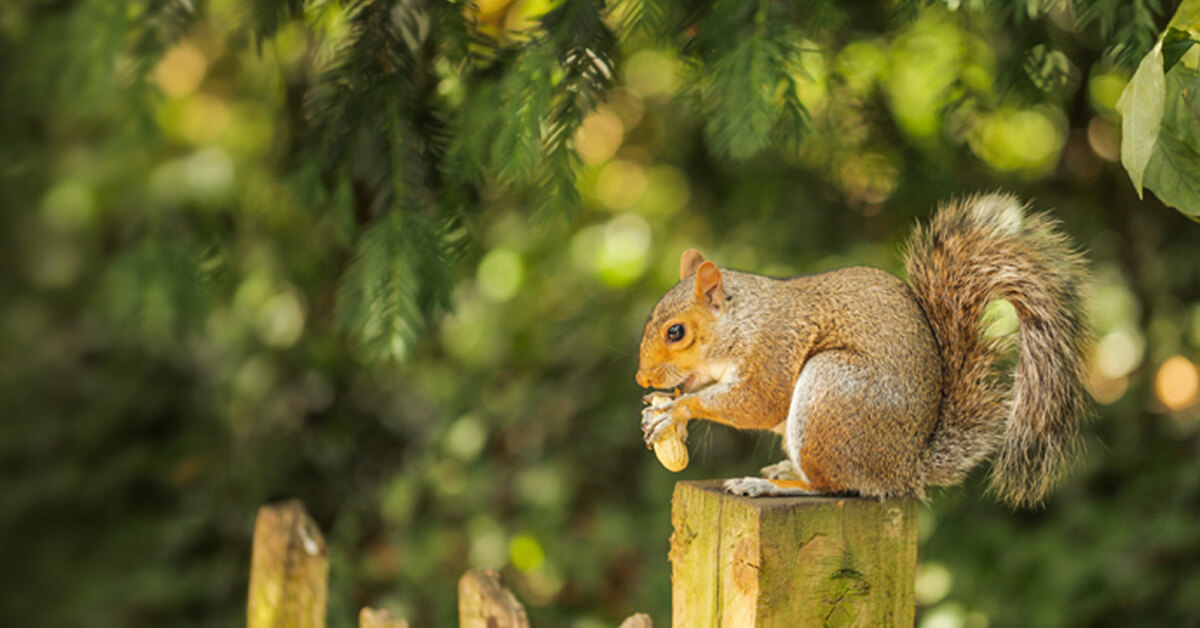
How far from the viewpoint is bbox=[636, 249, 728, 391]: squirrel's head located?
80 centimetres

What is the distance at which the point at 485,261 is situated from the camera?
75.7 inches

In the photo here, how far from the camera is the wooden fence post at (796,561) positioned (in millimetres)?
728

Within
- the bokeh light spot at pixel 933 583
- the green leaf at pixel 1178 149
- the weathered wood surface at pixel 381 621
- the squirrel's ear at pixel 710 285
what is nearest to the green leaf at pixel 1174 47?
the green leaf at pixel 1178 149

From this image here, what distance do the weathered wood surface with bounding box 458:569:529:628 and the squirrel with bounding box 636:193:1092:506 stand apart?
27 cm

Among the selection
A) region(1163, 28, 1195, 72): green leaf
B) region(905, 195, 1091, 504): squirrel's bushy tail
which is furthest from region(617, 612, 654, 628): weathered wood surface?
region(1163, 28, 1195, 72): green leaf

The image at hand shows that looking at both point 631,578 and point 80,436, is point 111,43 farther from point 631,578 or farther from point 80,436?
point 80,436

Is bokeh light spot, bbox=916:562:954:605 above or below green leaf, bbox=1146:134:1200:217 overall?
below

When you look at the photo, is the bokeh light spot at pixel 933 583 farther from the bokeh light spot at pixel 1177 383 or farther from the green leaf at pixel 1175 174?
the green leaf at pixel 1175 174

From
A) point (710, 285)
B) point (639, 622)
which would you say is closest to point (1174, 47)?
point (710, 285)

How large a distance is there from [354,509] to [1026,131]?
170 cm

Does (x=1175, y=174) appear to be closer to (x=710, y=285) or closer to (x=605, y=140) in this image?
(x=710, y=285)

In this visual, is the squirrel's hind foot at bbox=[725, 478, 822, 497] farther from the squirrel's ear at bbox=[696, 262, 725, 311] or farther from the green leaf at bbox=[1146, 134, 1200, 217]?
the green leaf at bbox=[1146, 134, 1200, 217]

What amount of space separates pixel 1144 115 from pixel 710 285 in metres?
0.34

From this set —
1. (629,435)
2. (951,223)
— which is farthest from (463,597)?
(629,435)
